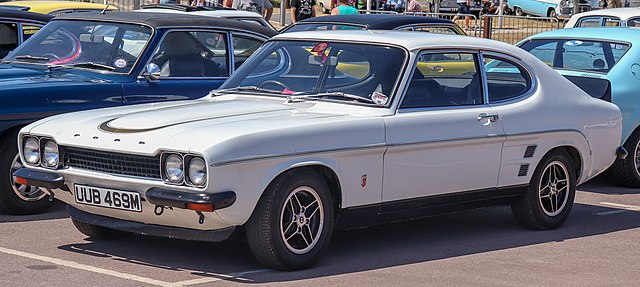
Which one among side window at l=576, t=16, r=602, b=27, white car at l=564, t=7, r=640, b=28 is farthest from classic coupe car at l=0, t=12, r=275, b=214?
side window at l=576, t=16, r=602, b=27

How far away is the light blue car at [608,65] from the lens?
1063cm

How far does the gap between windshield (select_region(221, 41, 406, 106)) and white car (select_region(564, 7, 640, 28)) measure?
407 inches

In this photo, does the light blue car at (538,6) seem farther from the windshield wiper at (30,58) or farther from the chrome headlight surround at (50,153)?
the chrome headlight surround at (50,153)

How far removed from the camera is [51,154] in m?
7.16

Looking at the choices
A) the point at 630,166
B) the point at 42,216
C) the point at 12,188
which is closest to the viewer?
the point at 12,188

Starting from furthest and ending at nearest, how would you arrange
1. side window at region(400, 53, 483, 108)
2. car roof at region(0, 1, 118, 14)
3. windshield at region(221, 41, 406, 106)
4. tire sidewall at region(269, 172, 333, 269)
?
car roof at region(0, 1, 118, 14), side window at region(400, 53, 483, 108), windshield at region(221, 41, 406, 106), tire sidewall at region(269, 172, 333, 269)

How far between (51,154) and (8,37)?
502 cm

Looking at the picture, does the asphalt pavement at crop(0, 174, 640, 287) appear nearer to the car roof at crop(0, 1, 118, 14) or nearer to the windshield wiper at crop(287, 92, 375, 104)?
the windshield wiper at crop(287, 92, 375, 104)

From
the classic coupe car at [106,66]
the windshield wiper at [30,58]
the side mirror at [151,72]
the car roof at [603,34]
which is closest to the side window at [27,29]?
the classic coupe car at [106,66]

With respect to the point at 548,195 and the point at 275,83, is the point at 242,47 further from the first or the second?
the point at 548,195

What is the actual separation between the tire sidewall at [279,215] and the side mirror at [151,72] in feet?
9.33

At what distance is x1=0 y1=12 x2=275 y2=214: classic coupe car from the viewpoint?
337 inches

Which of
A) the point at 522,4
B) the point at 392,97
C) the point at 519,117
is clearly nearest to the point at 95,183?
the point at 392,97

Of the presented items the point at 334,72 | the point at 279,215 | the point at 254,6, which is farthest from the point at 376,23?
the point at 254,6
